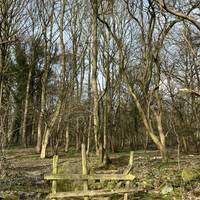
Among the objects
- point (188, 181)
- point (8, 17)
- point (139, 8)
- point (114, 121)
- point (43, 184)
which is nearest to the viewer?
point (188, 181)

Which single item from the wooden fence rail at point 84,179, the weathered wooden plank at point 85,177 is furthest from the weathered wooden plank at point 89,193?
the weathered wooden plank at point 85,177

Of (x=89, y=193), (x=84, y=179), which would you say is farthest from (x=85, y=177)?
(x=89, y=193)

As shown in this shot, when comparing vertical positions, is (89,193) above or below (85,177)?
below

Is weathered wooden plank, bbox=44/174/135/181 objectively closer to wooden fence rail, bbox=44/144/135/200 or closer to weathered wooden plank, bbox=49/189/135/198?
wooden fence rail, bbox=44/144/135/200

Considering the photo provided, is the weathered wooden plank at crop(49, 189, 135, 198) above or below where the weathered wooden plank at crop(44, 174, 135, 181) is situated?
below

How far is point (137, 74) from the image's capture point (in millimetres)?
40750

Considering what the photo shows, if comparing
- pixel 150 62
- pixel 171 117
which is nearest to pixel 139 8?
pixel 150 62

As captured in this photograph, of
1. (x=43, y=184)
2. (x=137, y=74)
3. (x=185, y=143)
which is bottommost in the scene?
(x=43, y=184)

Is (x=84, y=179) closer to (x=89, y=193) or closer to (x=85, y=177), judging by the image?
(x=85, y=177)

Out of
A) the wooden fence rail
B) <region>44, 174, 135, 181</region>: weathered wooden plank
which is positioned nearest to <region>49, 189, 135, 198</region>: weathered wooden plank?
the wooden fence rail

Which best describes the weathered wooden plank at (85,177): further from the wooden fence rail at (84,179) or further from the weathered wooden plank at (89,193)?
the weathered wooden plank at (89,193)

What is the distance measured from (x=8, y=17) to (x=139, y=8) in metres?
8.91

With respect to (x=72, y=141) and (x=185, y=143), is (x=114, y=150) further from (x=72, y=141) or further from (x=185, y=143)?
(x=72, y=141)

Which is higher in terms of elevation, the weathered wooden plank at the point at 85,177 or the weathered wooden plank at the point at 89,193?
the weathered wooden plank at the point at 85,177
